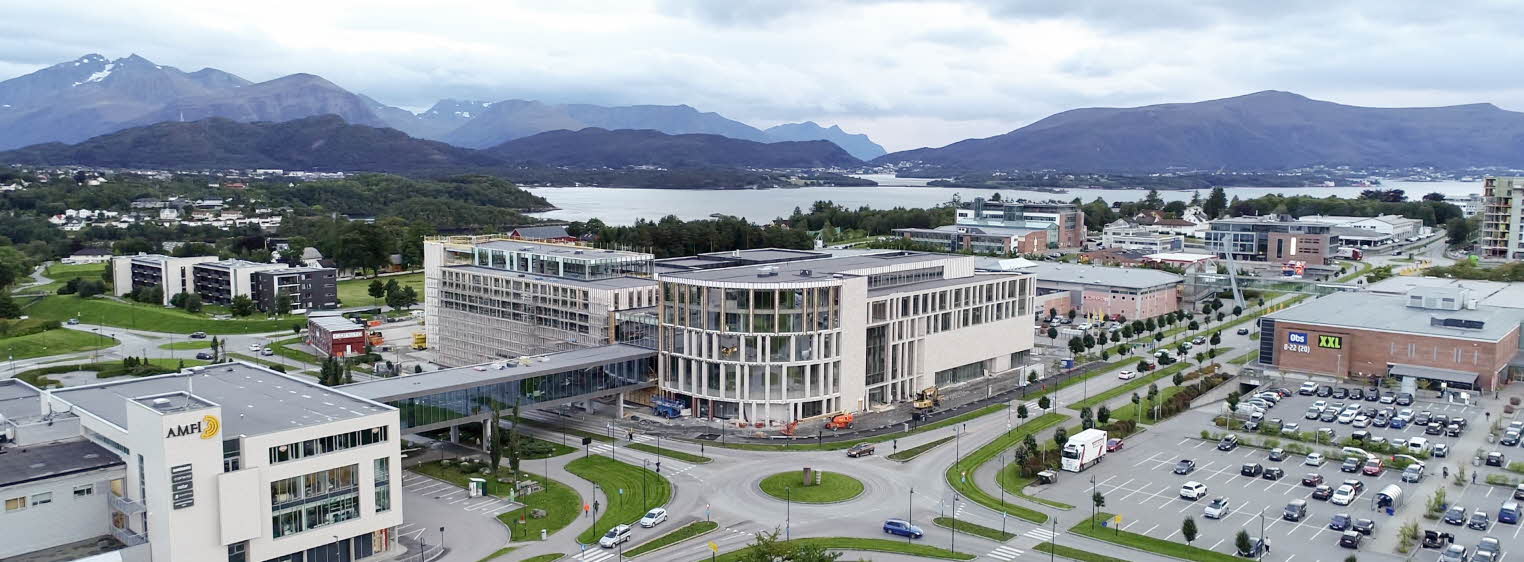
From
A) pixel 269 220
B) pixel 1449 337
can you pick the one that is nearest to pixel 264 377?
pixel 1449 337

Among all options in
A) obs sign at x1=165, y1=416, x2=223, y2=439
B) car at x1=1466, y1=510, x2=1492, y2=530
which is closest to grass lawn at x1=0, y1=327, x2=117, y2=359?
obs sign at x1=165, y1=416, x2=223, y2=439

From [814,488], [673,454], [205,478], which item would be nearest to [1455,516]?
[814,488]

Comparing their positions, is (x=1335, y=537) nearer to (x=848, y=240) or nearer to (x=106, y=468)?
(x=106, y=468)

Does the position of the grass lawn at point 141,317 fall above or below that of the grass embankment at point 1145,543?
above

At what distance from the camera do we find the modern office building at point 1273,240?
100 meters

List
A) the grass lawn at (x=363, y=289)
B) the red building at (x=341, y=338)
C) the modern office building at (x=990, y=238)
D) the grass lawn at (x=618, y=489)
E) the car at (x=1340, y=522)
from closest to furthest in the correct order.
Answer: the car at (x=1340, y=522)
the grass lawn at (x=618, y=489)
the red building at (x=341, y=338)
the grass lawn at (x=363, y=289)
the modern office building at (x=990, y=238)

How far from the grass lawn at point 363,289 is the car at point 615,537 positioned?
5729 cm

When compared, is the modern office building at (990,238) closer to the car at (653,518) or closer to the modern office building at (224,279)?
the modern office building at (224,279)

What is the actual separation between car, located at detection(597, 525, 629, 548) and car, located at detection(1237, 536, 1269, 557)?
17.0 m

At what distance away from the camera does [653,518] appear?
3173 cm

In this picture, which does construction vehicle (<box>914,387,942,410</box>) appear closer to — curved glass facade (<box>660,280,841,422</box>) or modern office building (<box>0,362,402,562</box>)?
curved glass facade (<box>660,280,841,422</box>)

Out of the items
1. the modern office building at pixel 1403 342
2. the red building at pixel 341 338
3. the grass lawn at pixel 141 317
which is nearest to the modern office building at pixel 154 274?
the grass lawn at pixel 141 317

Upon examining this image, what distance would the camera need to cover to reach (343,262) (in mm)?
96500

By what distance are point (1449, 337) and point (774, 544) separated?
137 ft
